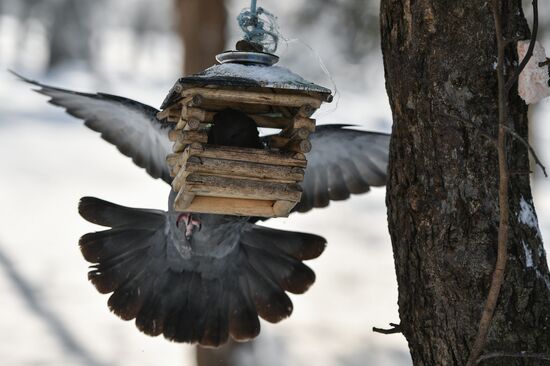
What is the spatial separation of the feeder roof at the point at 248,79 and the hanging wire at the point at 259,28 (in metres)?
0.30

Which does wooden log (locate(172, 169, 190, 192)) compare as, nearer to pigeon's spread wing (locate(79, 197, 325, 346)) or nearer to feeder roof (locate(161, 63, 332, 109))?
feeder roof (locate(161, 63, 332, 109))

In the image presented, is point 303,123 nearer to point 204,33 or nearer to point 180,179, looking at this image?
point 180,179

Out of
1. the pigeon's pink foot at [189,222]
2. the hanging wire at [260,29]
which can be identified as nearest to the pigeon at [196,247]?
the pigeon's pink foot at [189,222]

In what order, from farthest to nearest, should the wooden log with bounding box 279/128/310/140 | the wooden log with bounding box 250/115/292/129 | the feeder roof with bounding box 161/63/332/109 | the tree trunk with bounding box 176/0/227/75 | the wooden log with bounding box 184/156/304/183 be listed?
the tree trunk with bounding box 176/0/227/75 → the wooden log with bounding box 250/115/292/129 → the wooden log with bounding box 279/128/310/140 → the wooden log with bounding box 184/156/304/183 → the feeder roof with bounding box 161/63/332/109

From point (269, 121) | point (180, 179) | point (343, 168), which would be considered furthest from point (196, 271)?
point (180, 179)

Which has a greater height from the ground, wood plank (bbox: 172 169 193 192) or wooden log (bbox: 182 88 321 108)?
wooden log (bbox: 182 88 321 108)

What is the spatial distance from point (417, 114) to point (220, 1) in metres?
4.71

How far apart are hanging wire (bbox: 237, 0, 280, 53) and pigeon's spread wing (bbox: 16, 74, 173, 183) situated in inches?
42.6

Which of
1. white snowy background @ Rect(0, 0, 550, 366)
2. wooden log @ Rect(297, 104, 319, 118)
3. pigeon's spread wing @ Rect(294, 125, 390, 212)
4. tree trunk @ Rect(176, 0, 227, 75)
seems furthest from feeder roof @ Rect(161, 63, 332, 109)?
tree trunk @ Rect(176, 0, 227, 75)

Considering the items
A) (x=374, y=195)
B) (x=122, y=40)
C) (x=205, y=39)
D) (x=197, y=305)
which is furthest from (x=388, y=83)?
(x=122, y=40)

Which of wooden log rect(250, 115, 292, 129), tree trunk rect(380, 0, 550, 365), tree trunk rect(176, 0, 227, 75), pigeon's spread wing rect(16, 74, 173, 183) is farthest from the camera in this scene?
tree trunk rect(176, 0, 227, 75)

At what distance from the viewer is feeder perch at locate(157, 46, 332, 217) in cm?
290

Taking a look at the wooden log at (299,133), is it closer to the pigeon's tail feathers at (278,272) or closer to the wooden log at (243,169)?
the wooden log at (243,169)

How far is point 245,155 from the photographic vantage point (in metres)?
3.06
